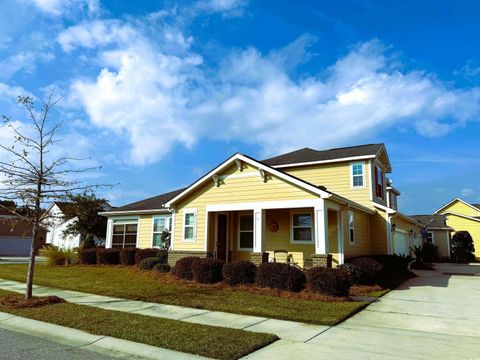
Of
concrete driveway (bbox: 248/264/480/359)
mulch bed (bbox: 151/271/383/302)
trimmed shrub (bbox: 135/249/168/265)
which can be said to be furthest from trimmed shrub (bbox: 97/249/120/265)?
concrete driveway (bbox: 248/264/480/359)

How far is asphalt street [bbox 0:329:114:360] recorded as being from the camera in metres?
5.92

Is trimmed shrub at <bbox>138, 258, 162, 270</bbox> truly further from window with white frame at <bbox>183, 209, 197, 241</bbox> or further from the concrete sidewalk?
the concrete sidewalk

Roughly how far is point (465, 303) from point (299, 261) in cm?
675

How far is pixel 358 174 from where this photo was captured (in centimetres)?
1900

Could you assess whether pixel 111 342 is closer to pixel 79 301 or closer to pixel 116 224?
pixel 79 301

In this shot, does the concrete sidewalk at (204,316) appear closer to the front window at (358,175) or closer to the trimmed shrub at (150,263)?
the trimmed shrub at (150,263)

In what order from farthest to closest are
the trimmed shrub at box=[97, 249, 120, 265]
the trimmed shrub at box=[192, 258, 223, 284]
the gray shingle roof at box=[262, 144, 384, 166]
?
the trimmed shrub at box=[97, 249, 120, 265] < the gray shingle roof at box=[262, 144, 384, 166] < the trimmed shrub at box=[192, 258, 223, 284]

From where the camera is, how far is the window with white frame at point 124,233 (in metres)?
23.5

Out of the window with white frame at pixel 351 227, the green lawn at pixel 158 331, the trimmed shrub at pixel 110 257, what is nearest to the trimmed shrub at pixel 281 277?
the green lawn at pixel 158 331

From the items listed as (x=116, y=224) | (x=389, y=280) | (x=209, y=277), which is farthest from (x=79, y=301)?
(x=116, y=224)

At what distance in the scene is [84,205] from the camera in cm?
2934

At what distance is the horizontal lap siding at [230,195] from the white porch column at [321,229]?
463 millimetres

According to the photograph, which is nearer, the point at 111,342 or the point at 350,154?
the point at 111,342

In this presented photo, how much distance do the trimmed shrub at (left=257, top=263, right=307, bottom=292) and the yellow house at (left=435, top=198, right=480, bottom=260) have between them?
3177 cm
